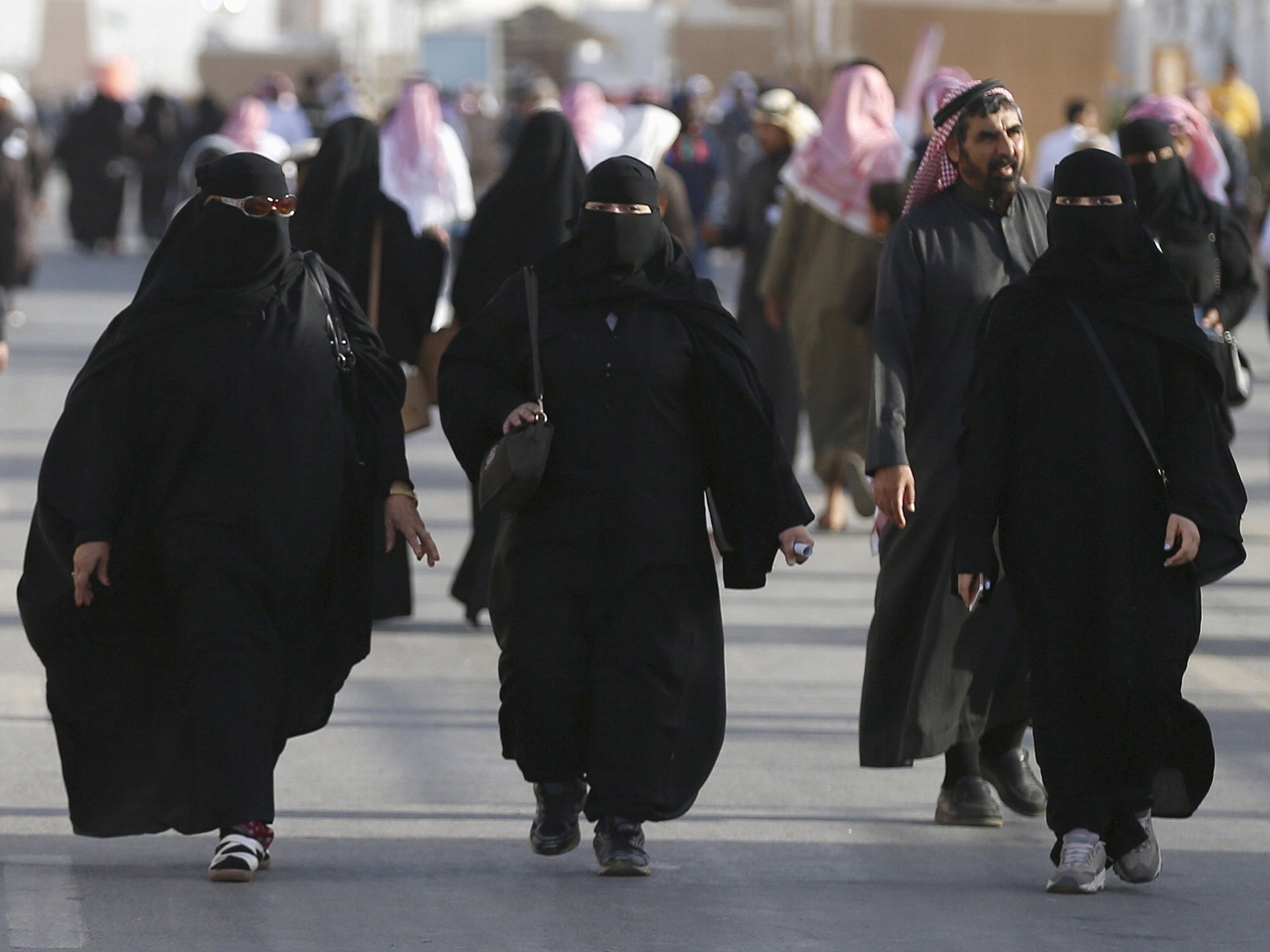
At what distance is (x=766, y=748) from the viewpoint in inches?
273

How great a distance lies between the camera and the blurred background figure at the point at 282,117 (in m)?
23.3

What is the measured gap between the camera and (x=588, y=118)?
1353 cm

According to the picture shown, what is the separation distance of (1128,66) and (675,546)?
3114 cm

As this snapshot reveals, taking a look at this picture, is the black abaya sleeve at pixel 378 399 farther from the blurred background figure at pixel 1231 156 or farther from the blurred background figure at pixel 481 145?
the blurred background figure at pixel 481 145

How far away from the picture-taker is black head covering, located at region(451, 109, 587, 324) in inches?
329

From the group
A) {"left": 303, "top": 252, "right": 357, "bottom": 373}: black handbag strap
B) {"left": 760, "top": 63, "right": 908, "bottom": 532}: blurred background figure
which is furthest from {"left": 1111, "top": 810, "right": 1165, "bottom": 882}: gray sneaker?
{"left": 760, "top": 63, "right": 908, "bottom": 532}: blurred background figure

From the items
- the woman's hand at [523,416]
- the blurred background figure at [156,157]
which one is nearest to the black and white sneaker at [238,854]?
the woman's hand at [523,416]

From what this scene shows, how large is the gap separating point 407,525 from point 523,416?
353mm

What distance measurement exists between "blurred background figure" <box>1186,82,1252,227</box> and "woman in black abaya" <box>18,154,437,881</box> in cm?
376

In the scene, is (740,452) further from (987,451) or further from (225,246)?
(225,246)

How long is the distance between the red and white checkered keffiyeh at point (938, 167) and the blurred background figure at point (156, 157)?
2164cm

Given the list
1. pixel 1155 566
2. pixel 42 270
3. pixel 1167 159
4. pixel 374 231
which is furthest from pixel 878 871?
pixel 42 270

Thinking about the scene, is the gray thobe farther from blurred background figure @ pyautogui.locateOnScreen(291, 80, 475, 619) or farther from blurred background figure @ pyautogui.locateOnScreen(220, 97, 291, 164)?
blurred background figure @ pyautogui.locateOnScreen(220, 97, 291, 164)

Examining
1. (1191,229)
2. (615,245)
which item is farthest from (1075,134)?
(615,245)
